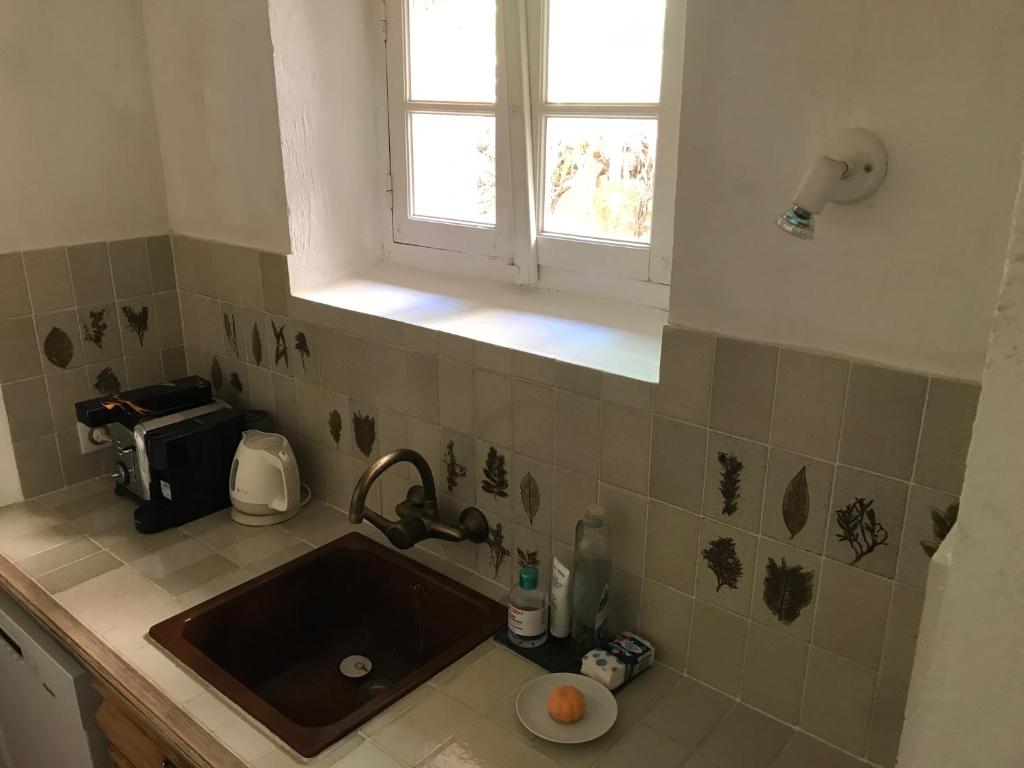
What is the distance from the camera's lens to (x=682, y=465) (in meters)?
1.32

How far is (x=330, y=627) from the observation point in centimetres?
178

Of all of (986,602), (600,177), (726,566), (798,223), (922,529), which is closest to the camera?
(986,602)

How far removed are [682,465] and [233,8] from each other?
4.43 feet

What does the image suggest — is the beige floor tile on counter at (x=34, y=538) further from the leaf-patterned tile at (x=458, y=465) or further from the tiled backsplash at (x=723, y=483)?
the leaf-patterned tile at (x=458, y=465)

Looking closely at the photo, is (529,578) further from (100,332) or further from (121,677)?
(100,332)

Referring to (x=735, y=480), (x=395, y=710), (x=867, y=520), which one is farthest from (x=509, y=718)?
(x=867, y=520)

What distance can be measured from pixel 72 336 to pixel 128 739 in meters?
0.97

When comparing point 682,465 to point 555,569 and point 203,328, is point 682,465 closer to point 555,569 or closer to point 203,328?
point 555,569

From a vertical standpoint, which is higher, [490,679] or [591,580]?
[591,580]

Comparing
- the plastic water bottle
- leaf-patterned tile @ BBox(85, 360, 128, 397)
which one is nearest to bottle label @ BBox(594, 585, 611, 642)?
the plastic water bottle

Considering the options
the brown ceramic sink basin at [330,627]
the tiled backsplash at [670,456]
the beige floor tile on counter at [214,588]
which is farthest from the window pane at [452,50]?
the beige floor tile on counter at [214,588]

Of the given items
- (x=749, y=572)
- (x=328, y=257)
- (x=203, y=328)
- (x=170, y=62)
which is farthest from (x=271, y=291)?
(x=749, y=572)

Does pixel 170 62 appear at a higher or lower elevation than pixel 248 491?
higher

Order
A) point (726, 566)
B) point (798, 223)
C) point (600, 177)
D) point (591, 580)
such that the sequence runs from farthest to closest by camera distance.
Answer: point (600, 177)
point (591, 580)
point (726, 566)
point (798, 223)
